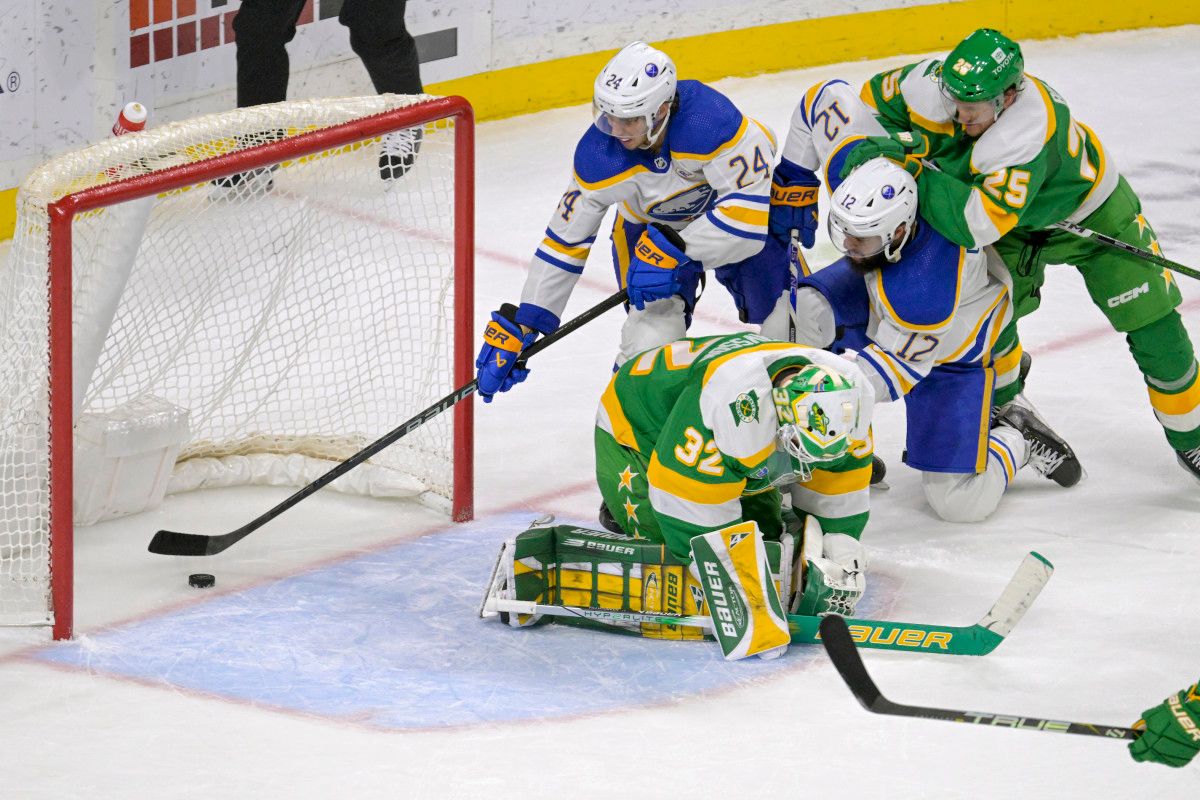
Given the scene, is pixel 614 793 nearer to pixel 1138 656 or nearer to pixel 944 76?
pixel 1138 656

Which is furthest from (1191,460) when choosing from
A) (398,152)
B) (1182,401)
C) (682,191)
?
(398,152)

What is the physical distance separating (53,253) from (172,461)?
1.01 metres

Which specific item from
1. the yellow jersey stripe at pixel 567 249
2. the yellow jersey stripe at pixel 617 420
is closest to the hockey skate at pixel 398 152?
the yellow jersey stripe at pixel 567 249

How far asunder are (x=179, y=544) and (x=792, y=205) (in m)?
1.68

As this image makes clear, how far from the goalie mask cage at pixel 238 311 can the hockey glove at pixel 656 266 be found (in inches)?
16.7

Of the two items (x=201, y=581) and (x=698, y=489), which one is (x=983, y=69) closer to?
(x=698, y=489)

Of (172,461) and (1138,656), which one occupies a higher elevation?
(172,461)

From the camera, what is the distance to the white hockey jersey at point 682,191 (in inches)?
171

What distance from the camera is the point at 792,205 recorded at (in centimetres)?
470

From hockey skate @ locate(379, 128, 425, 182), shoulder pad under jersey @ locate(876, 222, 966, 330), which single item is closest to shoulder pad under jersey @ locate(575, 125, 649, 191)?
hockey skate @ locate(379, 128, 425, 182)

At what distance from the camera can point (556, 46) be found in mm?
7395

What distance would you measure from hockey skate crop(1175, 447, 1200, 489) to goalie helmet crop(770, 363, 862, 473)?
4.53 ft

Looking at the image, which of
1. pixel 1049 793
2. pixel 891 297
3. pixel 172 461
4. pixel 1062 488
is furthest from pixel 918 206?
pixel 172 461

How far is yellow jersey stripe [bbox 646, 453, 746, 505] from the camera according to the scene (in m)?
3.81
